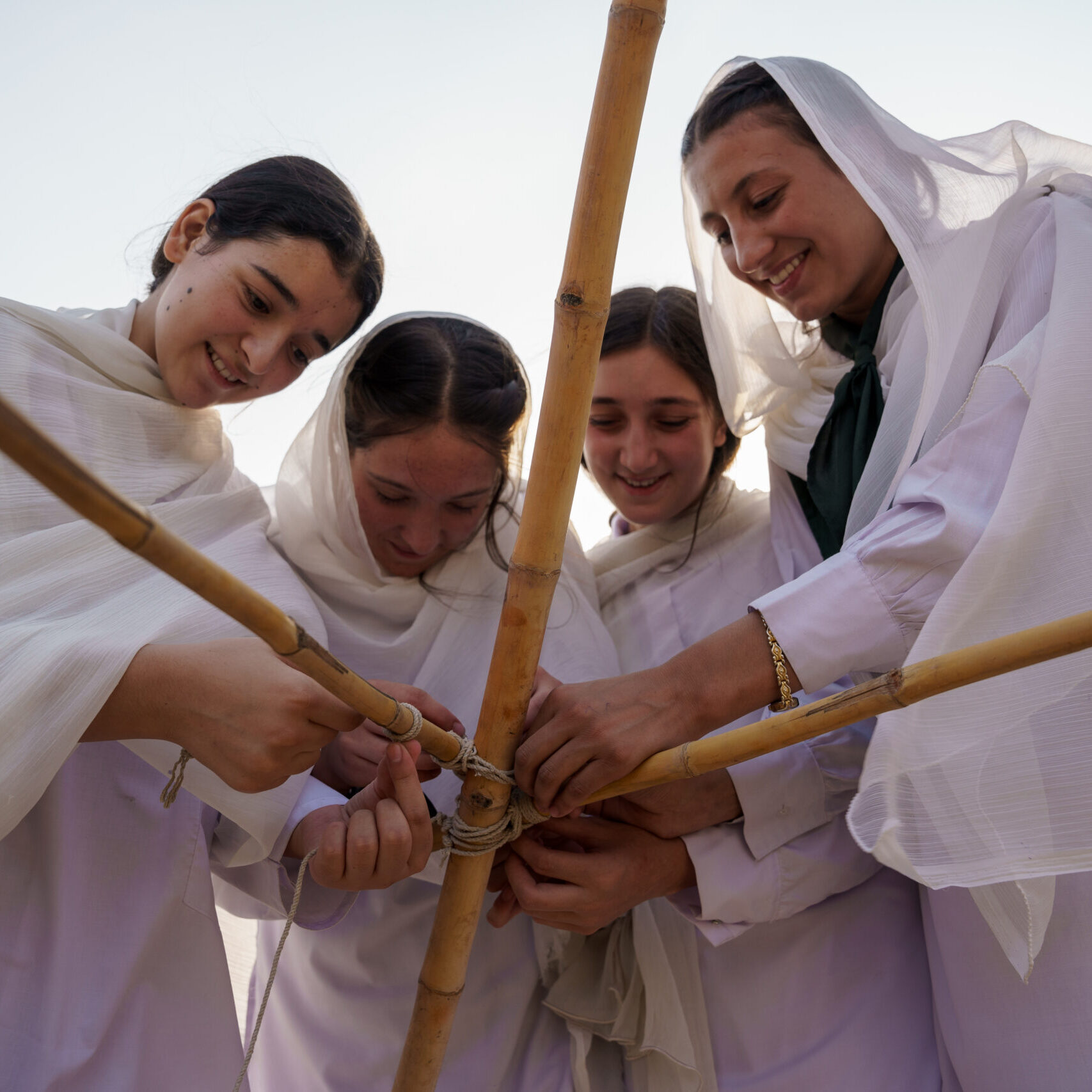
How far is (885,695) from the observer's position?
0.99 meters

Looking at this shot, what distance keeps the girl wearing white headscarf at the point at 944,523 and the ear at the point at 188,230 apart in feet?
2.94

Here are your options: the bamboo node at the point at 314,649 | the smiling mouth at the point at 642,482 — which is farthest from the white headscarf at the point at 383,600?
the bamboo node at the point at 314,649

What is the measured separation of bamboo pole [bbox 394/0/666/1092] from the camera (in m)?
1.16

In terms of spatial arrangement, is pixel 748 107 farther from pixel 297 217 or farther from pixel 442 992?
pixel 442 992

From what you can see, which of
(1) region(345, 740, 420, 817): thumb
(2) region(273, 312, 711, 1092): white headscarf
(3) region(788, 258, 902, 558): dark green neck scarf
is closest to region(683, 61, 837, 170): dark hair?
(3) region(788, 258, 902, 558): dark green neck scarf

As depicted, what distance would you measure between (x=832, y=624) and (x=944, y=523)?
186 millimetres

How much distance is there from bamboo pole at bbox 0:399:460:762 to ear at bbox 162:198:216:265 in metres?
1.13

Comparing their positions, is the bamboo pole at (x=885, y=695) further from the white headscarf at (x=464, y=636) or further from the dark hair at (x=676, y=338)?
the dark hair at (x=676, y=338)

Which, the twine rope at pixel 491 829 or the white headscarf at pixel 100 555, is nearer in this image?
the white headscarf at pixel 100 555

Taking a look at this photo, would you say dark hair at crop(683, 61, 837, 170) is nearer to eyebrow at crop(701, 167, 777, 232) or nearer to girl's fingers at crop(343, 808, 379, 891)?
eyebrow at crop(701, 167, 777, 232)

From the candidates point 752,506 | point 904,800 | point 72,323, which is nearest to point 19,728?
point 72,323

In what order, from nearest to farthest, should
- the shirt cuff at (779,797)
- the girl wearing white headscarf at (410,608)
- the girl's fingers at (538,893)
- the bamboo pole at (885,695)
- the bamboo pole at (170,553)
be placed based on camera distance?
the bamboo pole at (170,553) → the bamboo pole at (885,695) → the girl's fingers at (538,893) → the shirt cuff at (779,797) → the girl wearing white headscarf at (410,608)

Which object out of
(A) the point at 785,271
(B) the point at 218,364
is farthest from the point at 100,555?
(A) the point at 785,271

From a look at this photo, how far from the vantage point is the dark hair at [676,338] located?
2.05 m
